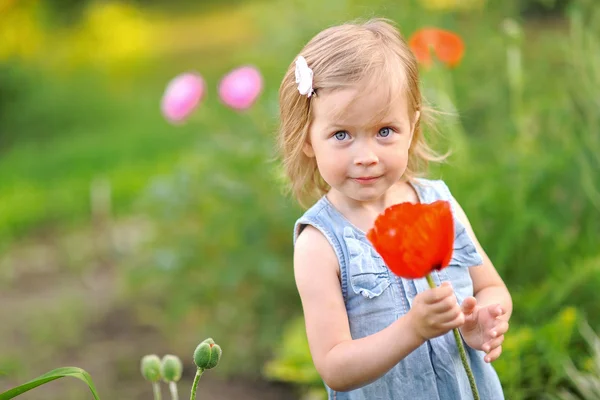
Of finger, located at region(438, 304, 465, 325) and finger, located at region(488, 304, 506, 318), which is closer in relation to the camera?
finger, located at region(438, 304, 465, 325)

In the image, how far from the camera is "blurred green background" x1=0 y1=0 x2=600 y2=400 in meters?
2.70

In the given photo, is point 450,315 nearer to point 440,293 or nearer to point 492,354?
point 440,293

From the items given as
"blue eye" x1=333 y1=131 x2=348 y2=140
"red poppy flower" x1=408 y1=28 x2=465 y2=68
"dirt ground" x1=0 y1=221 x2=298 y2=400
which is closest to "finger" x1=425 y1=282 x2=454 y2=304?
"blue eye" x1=333 y1=131 x2=348 y2=140

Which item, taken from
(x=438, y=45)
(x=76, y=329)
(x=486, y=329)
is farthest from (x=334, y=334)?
(x=76, y=329)

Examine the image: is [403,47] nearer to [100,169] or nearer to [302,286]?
[302,286]

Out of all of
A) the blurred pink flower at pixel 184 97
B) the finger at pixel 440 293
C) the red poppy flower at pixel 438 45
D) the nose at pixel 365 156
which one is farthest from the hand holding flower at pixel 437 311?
the blurred pink flower at pixel 184 97

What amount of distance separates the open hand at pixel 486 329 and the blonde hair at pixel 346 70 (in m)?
0.35

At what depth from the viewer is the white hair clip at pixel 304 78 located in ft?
5.01

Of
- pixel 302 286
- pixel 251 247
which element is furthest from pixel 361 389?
pixel 251 247

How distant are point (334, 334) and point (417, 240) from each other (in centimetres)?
34

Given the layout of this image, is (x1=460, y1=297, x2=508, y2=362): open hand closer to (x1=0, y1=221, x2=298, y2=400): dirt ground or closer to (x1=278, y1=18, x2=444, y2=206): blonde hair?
(x1=278, y1=18, x2=444, y2=206): blonde hair

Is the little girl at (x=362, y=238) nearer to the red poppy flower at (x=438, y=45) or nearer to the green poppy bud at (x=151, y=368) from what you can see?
the green poppy bud at (x=151, y=368)

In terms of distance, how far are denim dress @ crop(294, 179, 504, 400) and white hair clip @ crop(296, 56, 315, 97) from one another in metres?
0.22

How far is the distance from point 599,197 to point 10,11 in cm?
679
